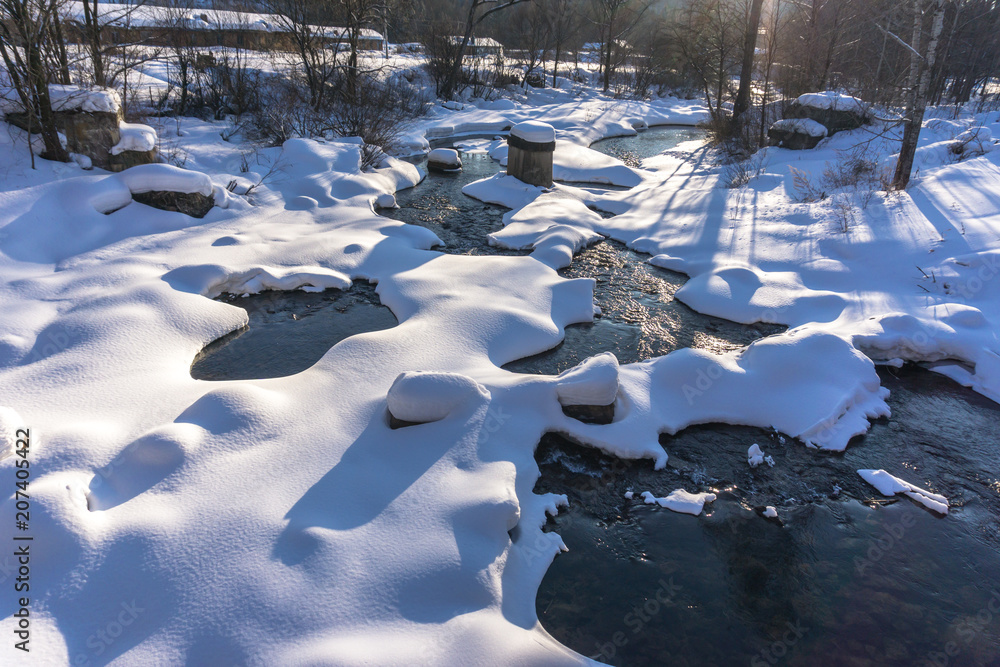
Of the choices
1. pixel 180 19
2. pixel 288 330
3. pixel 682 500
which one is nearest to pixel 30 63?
pixel 288 330

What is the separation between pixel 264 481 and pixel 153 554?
0.76 m

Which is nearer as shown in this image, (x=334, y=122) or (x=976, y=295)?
(x=976, y=295)

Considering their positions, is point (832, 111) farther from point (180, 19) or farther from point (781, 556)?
point (180, 19)

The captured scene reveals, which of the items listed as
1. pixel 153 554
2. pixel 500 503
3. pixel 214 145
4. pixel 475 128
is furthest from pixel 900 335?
pixel 475 128

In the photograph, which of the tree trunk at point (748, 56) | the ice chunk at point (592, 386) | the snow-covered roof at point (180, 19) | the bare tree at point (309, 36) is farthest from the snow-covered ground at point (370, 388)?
the tree trunk at point (748, 56)

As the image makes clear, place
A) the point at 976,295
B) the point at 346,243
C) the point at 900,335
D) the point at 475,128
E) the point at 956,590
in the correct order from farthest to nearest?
the point at 475,128, the point at 346,243, the point at 976,295, the point at 900,335, the point at 956,590

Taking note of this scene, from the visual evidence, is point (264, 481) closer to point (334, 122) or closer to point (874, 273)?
point (874, 273)

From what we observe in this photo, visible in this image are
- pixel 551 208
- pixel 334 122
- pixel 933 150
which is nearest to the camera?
pixel 551 208

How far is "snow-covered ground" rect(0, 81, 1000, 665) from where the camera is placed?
294 centimetres

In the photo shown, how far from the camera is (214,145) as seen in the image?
11359mm

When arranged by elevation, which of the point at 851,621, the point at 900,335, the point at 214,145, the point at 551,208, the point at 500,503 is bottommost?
the point at 851,621

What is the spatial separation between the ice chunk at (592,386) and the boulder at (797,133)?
35.4 ft

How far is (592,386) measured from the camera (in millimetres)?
4656

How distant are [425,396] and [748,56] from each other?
15.0m
